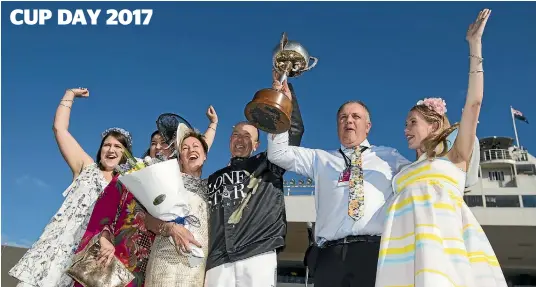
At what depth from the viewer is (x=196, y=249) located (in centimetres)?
323

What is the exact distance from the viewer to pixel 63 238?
3.61 m

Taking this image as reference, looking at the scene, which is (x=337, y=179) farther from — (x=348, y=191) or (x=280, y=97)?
(x=280, y=97)

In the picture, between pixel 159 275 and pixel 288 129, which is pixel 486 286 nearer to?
pixel 288 129

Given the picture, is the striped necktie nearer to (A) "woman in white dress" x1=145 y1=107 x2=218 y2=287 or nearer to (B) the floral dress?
(A) "woman in white dress" x1=145 y1=107 x2=218 y2=287

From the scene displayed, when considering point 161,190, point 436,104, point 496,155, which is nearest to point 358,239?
point 436,104

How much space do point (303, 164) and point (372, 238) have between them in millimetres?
760

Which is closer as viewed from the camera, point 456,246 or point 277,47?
point 456,246

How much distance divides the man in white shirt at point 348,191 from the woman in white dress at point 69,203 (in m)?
1.28

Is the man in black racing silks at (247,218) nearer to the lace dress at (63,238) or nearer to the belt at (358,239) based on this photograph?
the belt at (358,239)

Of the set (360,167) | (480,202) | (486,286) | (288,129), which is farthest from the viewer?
(480,202)

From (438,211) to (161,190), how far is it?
5.09 feet

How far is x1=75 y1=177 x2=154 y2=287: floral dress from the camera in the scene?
340 centimetres

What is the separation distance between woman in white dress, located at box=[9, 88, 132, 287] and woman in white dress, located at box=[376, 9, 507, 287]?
1.98 meters

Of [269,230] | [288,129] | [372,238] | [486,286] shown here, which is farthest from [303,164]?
[486,286]
